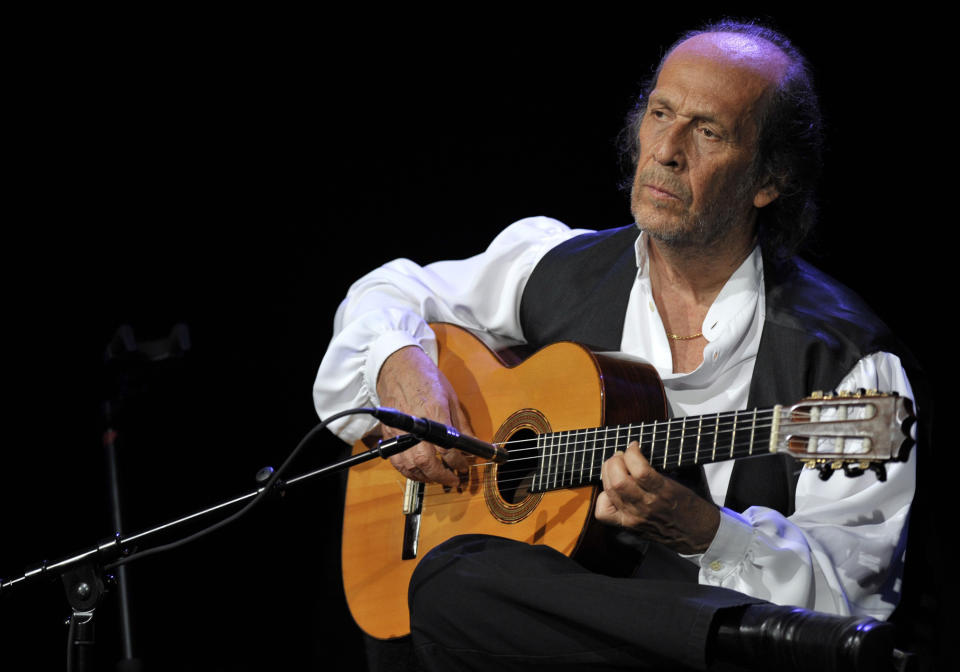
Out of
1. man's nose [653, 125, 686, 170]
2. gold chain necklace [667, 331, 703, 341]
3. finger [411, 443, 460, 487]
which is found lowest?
finger [411, 443, 460, 487]

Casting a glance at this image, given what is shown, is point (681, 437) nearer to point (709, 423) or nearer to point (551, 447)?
point (709, 423)

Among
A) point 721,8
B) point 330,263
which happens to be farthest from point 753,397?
point 330,263

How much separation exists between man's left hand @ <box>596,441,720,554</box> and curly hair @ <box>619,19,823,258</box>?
973mm

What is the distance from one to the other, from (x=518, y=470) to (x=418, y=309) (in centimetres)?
87

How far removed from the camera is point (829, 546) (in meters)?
2.19

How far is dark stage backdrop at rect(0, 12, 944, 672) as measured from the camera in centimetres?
368

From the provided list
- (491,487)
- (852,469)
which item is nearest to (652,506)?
(852,469)

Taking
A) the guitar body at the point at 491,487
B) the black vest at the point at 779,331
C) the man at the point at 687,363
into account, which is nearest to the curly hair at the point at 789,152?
the man at the point at 687,363

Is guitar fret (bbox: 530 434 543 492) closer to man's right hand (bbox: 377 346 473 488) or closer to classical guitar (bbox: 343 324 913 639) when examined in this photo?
classical guitar (bbox: 343 324 913 639)

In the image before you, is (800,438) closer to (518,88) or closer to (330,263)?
(518,88)

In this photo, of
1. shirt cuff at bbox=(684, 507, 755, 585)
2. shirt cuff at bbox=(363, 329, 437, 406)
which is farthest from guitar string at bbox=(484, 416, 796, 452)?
shirt cuff at bbox=(363, 329, 437, 406)

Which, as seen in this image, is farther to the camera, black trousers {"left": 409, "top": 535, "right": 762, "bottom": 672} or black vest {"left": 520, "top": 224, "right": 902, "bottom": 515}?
black vest {"left": 520, "top": 224, "right": 902, "bottom": 515}

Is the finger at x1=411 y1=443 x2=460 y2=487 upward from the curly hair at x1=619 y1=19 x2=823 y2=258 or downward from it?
downward

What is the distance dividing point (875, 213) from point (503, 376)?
126cm
